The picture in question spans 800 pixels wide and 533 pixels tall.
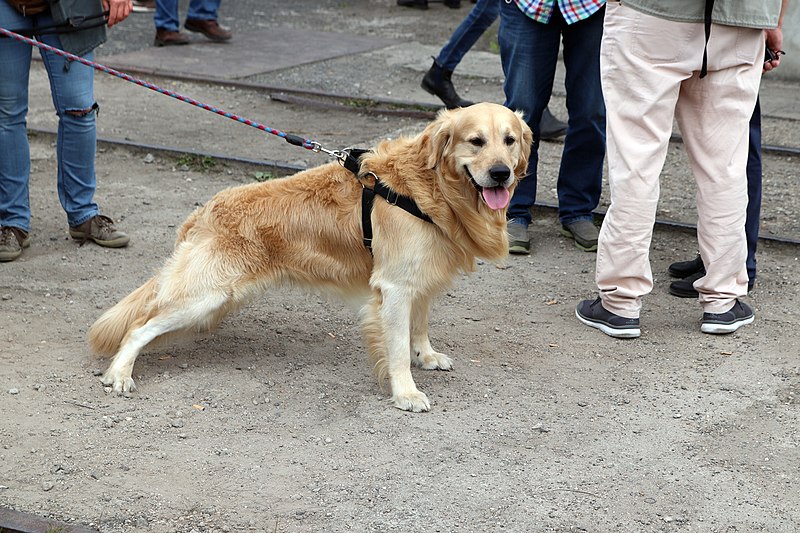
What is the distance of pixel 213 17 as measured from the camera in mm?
11422

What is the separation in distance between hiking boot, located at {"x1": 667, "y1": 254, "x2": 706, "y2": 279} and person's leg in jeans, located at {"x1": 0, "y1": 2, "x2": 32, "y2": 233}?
3.67 m

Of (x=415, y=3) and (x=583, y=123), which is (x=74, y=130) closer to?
(x=583, y=123)

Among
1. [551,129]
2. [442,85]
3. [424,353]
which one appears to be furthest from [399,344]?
[442,85]

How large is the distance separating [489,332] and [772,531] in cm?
189

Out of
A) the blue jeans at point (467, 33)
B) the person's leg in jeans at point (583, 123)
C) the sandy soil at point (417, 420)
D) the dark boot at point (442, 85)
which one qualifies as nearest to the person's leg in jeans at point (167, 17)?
the dark boot at point (442, 85)

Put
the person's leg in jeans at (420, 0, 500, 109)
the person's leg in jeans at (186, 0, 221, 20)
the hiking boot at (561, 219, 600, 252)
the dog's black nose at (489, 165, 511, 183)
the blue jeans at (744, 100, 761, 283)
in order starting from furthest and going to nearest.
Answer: the person's leg in jeans at (186, 0, 221, 20) < the person's leg in jeans at (420, 0, 500, 109) < the hiking boot at (561, 219, 600, 252) < the blue jeans at (744, 100, 761, 283) < the dog's black nose at (489, 165, 511, 183)

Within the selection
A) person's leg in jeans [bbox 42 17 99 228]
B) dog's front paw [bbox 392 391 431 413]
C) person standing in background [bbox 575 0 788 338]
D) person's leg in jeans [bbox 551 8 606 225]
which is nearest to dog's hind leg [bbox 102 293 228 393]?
dog's front paw [bbox 392 391 431 413]

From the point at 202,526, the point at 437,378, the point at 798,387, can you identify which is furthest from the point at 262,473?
the point at 798,387

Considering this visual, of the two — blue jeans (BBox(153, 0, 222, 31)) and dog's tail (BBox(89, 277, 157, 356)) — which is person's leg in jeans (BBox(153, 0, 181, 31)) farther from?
dog's tail (BBox(89, 277, 157, 356))

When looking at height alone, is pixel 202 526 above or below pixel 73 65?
below

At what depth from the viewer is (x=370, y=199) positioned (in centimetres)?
420

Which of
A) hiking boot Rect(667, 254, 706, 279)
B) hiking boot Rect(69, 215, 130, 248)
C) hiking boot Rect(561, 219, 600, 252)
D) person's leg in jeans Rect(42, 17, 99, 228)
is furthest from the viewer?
hiking boot Rect(561, 219, 600, 252)

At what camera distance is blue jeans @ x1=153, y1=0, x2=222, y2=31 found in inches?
428

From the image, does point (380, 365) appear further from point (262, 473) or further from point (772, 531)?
point (772, 531)
